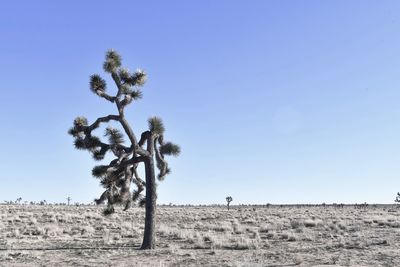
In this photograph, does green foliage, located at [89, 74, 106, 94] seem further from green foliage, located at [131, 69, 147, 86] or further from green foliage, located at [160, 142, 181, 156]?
green foliage, located at [160, 142, 181, 156]

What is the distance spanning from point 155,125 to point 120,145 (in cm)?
141

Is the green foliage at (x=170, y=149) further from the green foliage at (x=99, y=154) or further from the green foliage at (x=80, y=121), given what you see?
the green foliage at (x=80, y=121)

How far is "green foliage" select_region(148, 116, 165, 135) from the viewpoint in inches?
671

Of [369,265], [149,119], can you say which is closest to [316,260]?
[369,265]

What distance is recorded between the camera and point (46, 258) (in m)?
14.3

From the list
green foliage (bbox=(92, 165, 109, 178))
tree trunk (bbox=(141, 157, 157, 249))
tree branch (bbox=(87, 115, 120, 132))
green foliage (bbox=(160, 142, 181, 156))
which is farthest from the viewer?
green foliage (bbox=(160, 142, 181, 156))

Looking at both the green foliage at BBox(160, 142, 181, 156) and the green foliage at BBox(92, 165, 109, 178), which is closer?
the green foliage at BBox(92, 165, 109, 178)

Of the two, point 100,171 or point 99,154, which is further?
point 99,154

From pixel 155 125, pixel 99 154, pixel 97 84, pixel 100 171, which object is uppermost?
pixel 97 84

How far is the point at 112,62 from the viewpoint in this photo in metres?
16.6

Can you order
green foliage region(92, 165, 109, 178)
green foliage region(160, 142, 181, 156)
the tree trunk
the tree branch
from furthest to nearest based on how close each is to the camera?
green foliage region(160, 142, 181, 156)
the tree branch
the tree trunk
green foliage region(92, 165, 109, 178)

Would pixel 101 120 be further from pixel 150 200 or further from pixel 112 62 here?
pixel 150 200

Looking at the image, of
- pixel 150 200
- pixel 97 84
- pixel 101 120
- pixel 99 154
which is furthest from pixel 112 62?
pixel 150 200

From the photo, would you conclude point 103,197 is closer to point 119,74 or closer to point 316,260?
point 119,74
